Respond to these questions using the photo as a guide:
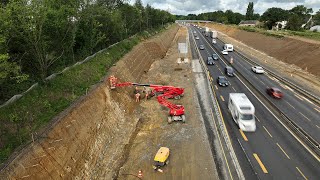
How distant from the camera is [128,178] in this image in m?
25.2

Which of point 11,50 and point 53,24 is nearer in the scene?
point 11,50

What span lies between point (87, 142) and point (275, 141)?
66.1ft

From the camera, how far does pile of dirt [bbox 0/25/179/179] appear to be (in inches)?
833

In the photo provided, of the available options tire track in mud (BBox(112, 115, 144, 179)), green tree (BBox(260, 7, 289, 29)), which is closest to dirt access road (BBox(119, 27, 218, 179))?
tire track in mud (BBox(112, 115, 144, 179))

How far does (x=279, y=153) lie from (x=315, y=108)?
15065 millimetres

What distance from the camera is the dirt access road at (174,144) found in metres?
25.9

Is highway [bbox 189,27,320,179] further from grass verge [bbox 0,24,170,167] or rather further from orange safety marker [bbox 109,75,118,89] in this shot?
grass verge [bbox 0,24,170,167]

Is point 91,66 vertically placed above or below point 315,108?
above

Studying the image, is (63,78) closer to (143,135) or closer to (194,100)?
(143,135)

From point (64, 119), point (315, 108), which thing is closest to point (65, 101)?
point (64, 119)

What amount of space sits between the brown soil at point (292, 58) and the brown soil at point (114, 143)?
25.2 m

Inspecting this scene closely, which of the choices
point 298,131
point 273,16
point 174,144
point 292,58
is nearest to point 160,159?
point 174,144

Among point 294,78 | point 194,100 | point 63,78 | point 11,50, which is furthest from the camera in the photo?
point 294,78

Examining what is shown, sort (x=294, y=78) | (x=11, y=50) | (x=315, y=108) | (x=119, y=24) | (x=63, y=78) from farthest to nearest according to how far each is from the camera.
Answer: (x=119, y=24), (x=294, y=78), (x=315, y=108), (x=63, y=78), (x=11, y=50)
